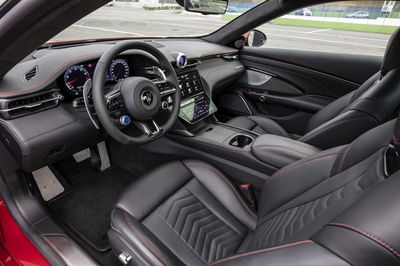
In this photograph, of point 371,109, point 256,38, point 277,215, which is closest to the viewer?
point 277,215

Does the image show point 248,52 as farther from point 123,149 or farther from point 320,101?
point 123,149

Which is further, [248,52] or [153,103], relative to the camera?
[248,52]

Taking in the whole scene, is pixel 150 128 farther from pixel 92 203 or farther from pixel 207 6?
pixel 207 6

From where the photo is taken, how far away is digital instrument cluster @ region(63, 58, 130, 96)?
54.5 inches

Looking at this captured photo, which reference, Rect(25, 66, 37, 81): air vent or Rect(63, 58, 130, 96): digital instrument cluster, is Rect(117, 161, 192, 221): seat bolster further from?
Rect(25, 66, 37, 81): air vent

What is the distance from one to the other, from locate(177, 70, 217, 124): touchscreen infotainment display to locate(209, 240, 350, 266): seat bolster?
1.37m

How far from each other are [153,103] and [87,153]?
0.99 meters

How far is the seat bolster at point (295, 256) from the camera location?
0.53 meters

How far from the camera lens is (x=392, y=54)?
139 centimetres

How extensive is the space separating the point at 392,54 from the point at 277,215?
1059 mm

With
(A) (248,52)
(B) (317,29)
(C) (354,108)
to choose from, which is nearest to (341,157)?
(C) (354,108)

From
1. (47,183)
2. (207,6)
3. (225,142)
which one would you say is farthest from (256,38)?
(47,183)

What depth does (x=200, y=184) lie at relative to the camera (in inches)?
58.3

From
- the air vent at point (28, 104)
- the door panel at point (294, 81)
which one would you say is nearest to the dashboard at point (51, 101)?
the air vent at point (28, 104)
